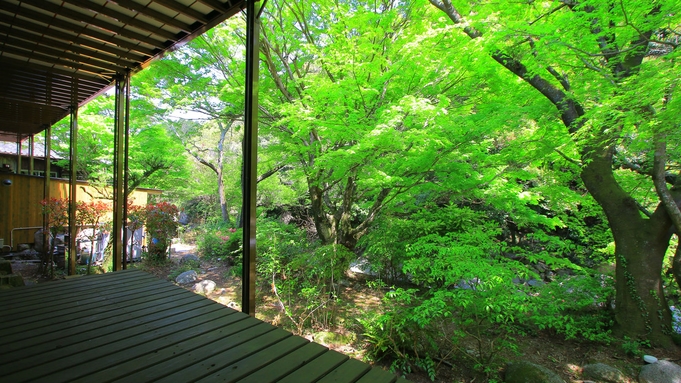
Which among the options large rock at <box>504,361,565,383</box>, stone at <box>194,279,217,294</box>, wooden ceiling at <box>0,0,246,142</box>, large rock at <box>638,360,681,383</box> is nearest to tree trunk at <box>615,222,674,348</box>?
large rock at <box>638,360,681,383</box>

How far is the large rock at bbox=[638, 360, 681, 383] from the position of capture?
10.4ft

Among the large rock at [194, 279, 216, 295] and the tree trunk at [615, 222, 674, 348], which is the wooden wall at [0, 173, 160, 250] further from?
the tree trunk at [615, 222, 674, 348]

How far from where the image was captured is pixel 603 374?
339cm

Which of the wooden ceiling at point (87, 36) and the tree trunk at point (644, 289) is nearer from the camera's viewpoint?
the wooden ceiling at point (87, 36)

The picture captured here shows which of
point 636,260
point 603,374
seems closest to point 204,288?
point 603,374

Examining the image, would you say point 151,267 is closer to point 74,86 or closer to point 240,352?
point 74,86

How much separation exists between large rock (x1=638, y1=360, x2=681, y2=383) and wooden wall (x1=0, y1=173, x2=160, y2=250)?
10050mm

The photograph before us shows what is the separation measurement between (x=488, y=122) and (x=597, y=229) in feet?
11.7

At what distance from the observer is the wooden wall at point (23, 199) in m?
6.79

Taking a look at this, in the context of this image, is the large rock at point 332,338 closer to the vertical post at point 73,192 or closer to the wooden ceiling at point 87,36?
the vertical post at point 73,192

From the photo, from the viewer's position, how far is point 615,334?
414cm

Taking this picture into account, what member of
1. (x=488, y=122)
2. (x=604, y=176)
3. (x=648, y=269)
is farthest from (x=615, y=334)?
(x=488, y=122)

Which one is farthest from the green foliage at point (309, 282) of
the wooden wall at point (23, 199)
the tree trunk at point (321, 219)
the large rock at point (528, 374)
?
the wooden wall at point (23, 199)

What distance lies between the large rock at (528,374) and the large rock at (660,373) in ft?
3.68
